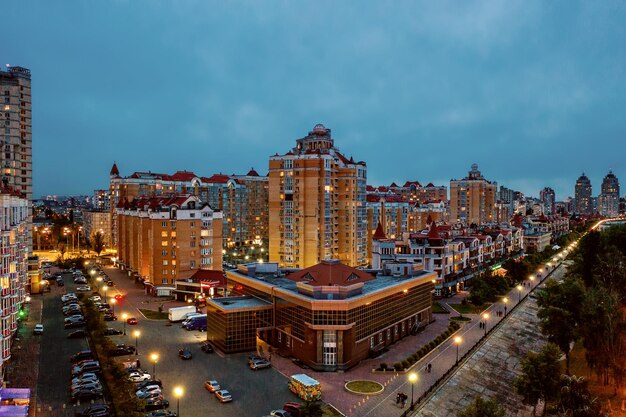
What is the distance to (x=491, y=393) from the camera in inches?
1950

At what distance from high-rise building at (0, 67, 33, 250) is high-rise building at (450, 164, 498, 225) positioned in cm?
14493

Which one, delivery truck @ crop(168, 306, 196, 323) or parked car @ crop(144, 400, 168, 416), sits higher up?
delivery truck @ crop(168, 306, 196, 323)

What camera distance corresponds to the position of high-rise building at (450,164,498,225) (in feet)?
600

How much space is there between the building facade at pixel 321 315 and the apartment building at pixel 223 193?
79.5 metres

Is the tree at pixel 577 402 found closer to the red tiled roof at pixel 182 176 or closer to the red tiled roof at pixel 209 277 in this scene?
the red tiled roof at pixel 209 277

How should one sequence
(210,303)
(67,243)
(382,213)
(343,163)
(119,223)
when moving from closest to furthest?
(210,303) < (343,163) < (119,223) < (382,213) < (67,243)

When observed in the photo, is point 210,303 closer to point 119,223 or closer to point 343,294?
point 343,294

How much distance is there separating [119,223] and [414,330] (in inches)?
3309

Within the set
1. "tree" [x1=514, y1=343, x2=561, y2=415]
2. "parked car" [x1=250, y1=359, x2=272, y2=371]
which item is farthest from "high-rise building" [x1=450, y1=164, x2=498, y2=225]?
"parked car" [x1=250, y1=359, x2=272, y2=371]

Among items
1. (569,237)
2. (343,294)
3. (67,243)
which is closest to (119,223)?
(67,243)

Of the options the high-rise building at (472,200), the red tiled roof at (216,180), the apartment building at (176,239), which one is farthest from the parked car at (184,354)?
the high-rise building at (472,200)

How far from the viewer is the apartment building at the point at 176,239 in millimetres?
88125

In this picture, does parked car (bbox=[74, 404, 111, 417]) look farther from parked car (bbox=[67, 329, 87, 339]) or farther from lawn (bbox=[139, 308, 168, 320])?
lawn (bbox=[139, 308, 168, 320])

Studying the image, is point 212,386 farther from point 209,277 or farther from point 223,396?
point 209,277
